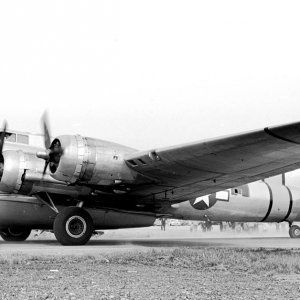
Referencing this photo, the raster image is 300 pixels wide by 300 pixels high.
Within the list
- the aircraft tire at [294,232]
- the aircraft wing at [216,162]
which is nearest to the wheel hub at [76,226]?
the aircraft wing at [216,162]

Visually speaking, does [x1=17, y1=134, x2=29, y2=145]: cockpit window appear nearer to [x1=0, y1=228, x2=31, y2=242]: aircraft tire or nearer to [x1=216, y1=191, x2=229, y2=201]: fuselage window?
[x1=0, y1=228, x2=31, y2=242]: aircraft tire

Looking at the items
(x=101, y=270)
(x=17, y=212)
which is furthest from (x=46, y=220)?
(x=101, y=270)

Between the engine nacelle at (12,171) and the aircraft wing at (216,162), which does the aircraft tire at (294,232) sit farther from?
the engine nacelle at (12,171)

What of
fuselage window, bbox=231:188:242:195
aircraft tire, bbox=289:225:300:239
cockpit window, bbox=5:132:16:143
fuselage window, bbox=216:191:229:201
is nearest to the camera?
cockpit window, bbox=5:132:16:143

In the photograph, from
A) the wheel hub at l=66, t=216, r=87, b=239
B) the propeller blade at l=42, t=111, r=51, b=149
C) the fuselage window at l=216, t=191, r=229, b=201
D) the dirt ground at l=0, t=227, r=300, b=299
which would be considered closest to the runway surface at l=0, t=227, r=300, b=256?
the wheel hub at l=66, t=216, r=87, b=239

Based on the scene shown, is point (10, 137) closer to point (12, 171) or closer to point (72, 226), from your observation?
point (12, 171)

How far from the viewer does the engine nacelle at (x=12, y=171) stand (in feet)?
40.6

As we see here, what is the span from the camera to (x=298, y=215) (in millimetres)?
18328

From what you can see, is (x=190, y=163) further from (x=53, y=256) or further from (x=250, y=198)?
(x=250, y=198)

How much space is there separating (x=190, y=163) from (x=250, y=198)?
6.14 metres

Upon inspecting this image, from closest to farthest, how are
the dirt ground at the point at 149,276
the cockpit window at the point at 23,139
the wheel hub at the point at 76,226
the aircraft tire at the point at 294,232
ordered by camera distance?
the dirt ground at the point at 149,276, the wheel hub at the point at 76,226, the cockpit window at the point at 23,139, the aircraft tire at the point at 294,232

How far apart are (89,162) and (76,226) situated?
6.37ft

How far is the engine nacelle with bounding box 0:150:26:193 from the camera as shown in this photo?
12383 mm

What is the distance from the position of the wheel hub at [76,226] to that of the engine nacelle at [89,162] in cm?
120
